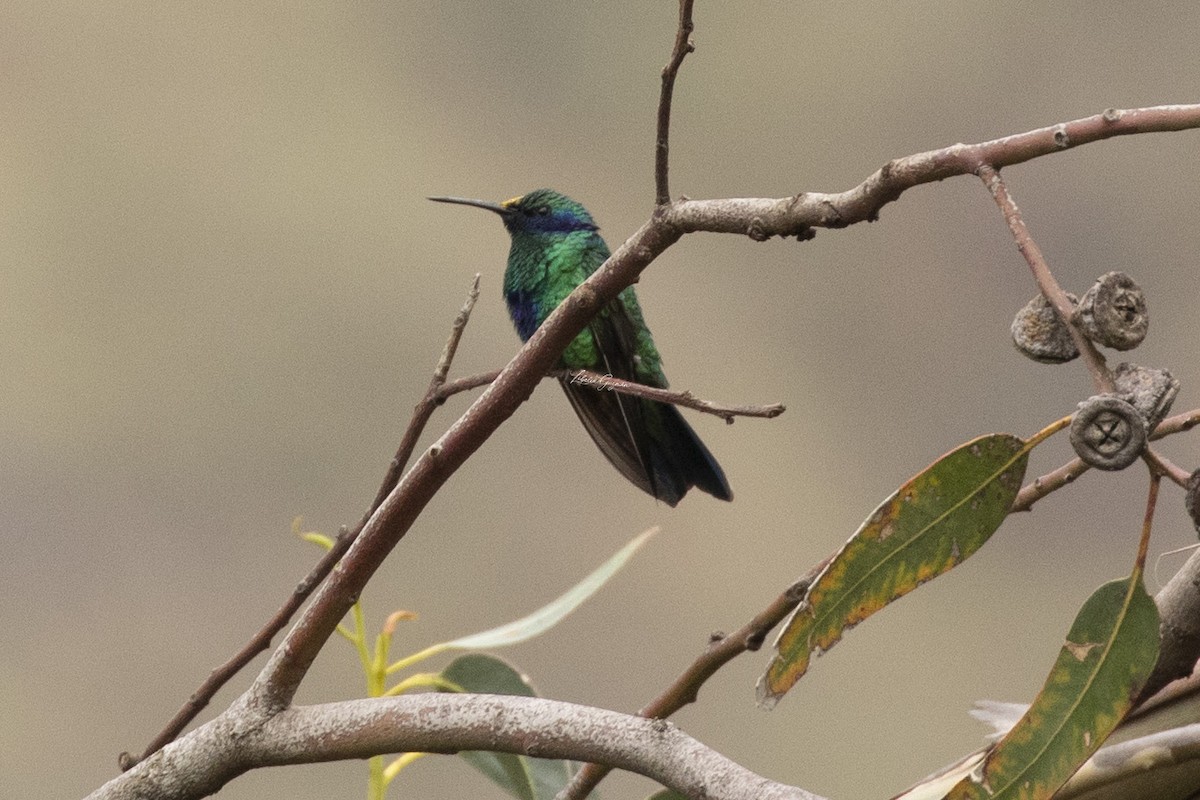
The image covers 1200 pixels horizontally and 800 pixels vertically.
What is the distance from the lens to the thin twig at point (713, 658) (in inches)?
27.9

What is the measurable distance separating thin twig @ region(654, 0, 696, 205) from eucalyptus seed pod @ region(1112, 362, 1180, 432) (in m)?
0.23

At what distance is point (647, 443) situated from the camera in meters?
1.17

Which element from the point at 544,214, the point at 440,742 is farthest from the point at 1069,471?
the point at 544,214

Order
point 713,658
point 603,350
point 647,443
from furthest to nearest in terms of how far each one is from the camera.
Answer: point 603,350 < point 647,443 < point 713,658

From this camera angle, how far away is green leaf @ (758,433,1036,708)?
565mm

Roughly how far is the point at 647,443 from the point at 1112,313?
758 mm

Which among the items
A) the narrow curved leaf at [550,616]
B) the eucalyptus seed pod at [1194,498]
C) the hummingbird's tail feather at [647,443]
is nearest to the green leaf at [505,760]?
the narrow curved leaf at [550,616]

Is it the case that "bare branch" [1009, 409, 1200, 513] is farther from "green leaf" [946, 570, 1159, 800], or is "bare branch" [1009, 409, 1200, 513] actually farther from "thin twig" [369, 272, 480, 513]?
"thin twig" [369, 272, 480, 513]

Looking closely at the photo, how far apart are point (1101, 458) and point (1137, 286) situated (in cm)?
6

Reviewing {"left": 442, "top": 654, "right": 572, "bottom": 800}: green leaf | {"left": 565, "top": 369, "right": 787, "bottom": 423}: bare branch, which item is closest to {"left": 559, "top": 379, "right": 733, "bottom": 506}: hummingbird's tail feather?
{"left": 442, "top": 654, "right": 572, "bottom": 800}: green leaf

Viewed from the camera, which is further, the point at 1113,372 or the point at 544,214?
the point at 544,214

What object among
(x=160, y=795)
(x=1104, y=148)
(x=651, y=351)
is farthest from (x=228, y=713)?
(x=1104, y=148)

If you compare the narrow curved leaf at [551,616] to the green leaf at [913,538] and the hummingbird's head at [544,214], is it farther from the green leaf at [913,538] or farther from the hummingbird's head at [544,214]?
the hummingbird's head at [544,214]

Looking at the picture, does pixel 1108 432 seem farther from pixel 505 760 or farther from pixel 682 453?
pixel 682 453
